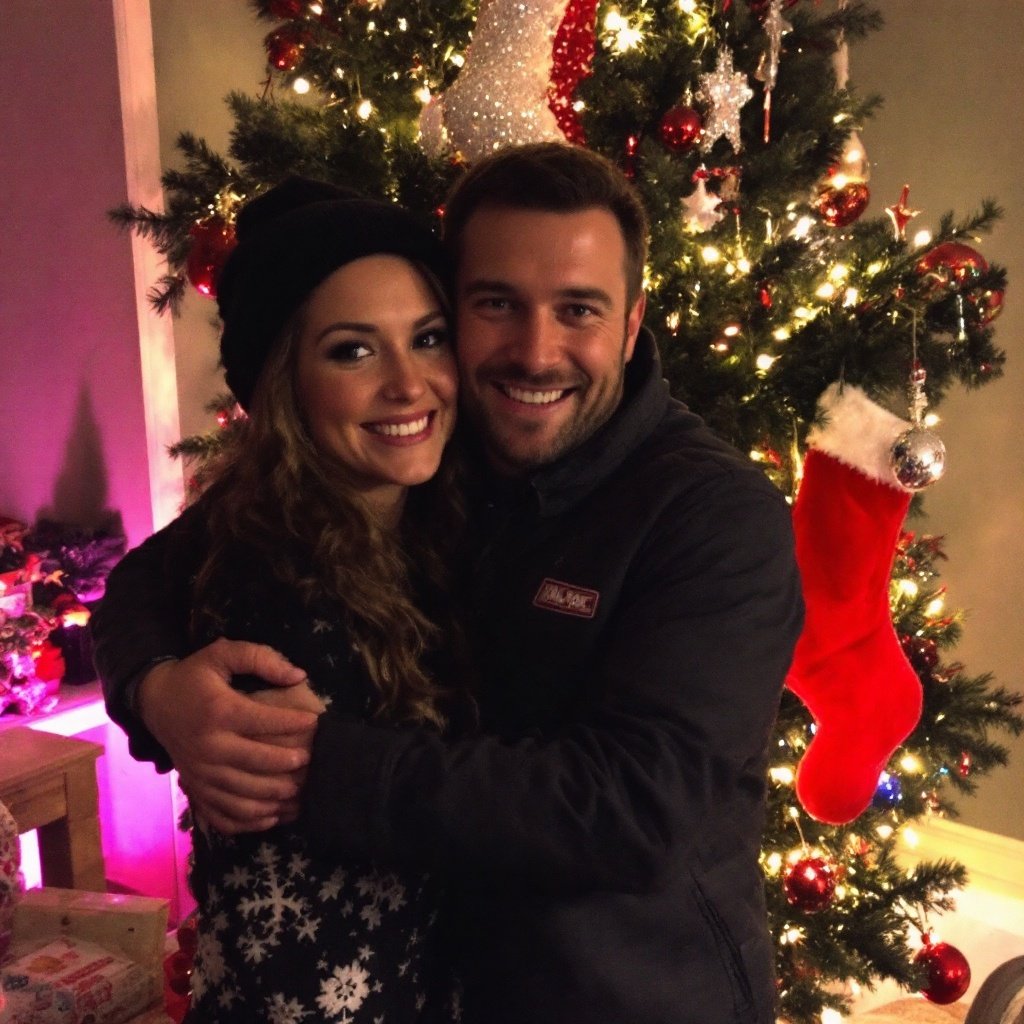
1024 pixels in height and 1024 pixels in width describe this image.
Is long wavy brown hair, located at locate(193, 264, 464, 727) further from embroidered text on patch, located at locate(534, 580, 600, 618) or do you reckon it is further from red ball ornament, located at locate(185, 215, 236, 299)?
red ball ornament, located at locate(185, 215, 236, 299)

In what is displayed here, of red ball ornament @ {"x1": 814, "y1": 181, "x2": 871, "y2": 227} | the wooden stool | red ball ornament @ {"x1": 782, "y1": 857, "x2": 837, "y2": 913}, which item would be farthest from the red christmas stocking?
the wooden stool

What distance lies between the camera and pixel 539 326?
4.32 ft

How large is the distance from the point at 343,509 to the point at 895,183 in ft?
8.77

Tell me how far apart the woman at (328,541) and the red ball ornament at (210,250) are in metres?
0.62

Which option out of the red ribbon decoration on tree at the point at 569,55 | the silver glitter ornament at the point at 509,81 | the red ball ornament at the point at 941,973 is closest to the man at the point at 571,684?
the silver glitter ornament at the point at 509,81

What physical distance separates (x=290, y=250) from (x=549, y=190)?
358mm

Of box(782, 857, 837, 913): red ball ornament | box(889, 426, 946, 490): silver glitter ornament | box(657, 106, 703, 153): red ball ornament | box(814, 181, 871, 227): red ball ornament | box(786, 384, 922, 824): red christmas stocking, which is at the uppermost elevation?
box(657, 106, 703, 153): red ball ornament

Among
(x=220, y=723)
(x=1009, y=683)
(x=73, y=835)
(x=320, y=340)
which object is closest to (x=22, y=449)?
(x=73, y=835)

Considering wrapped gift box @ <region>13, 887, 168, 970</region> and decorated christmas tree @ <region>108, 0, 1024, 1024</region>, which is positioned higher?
decorated christmas tree @ <region>108, 0, 1024, 1024</region>

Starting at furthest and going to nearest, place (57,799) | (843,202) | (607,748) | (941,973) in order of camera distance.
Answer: (57,799) → (941,973) → (843,202) → (607,748)

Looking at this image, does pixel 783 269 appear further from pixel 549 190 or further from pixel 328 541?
pixel 328 541

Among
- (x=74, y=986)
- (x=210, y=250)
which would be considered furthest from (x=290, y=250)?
(x=74, y=986)

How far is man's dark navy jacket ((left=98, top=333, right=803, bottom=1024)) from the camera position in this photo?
0.92 m

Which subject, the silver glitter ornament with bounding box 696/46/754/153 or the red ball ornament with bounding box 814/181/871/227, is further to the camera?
the red ball ornament with bounding box 814/181/871/227
